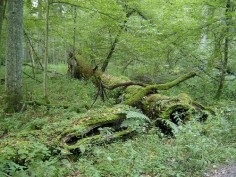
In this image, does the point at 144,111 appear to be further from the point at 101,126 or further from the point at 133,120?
the point at 101,126

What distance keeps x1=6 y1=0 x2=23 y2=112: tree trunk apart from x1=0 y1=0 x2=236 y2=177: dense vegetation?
0.91 ft

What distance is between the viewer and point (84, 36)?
1492 cm

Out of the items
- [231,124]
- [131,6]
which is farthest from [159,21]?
[231,124]

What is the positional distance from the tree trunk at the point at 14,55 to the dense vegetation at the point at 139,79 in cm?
28

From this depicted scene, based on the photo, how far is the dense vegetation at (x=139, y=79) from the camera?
16.6 feet

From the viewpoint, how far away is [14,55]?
884 centimetres

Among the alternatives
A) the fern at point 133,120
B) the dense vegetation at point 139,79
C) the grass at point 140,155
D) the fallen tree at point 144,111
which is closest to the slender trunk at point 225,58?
the dense vegetation at point 139,79

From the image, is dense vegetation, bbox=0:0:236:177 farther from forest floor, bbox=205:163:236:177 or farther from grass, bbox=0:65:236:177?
forest floor, bbox=205:163:236:177

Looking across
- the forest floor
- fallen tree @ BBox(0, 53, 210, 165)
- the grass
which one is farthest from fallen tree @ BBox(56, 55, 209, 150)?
the forest floor

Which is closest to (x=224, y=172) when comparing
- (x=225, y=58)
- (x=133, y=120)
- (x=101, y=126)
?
(x=133, y=120)

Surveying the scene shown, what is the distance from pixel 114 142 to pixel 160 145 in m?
1.10

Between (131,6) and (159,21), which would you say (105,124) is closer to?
(159,21)

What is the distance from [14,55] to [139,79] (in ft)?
27.9

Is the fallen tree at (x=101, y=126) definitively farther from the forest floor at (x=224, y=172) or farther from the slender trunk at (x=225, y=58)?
the slender trunk at (x=225, y=58)
